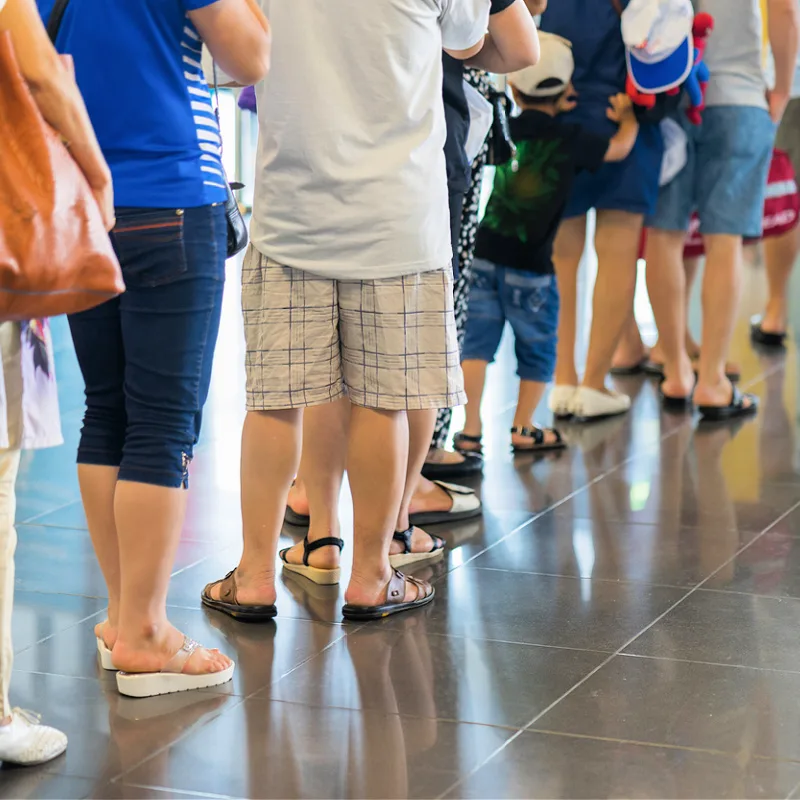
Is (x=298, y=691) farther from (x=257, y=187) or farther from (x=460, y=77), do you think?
(x=460, y=77)

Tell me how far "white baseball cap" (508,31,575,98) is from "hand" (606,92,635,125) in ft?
0.79

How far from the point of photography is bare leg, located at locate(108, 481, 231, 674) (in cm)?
226

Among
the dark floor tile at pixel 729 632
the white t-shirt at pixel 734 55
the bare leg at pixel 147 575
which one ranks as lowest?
the dark floor tile at pixel 729 632

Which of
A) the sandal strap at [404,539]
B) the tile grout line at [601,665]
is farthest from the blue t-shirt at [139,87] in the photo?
the sandal strap at [404,539]

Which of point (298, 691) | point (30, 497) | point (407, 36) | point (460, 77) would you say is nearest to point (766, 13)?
point (460, 77)

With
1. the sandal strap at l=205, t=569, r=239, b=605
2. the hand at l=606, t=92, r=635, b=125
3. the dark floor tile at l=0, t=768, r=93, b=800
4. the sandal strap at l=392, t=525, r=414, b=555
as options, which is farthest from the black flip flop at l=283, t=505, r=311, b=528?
the hand at l=606, t=92, r=635, b=125

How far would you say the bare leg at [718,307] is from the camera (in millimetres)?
4781

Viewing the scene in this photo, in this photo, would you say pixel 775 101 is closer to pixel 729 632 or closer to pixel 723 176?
pixel 723 176

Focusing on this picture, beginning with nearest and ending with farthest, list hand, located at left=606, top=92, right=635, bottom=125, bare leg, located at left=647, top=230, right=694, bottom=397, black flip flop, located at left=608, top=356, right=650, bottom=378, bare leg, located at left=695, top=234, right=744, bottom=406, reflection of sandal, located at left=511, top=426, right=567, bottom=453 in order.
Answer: reflection of sandal, located at left=511, top=426, right=567, bottom=453 < hand, located at left=606, top=92, right=635, bottom=125 < bare leg, located at left=695, top=234, right=744, bottom=406 < bare leg, located at left=647, top=230, right=694, bottom=397 < black flip flop, located at left=608, top=356, right=650, bottom=378

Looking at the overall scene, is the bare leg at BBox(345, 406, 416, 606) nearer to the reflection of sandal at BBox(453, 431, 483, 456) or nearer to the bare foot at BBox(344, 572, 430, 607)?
the bare foot at BBox(344, 572, 430, 607)

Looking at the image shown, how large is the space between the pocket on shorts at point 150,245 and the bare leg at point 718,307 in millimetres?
2918

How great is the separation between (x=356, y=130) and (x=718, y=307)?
8.72ft

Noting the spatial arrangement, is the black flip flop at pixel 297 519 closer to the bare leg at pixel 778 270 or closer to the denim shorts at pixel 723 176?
the denim shorts at pixel 723 176

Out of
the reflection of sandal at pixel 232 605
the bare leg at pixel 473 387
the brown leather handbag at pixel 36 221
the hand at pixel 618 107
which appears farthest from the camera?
the hand at pixel 618 107
